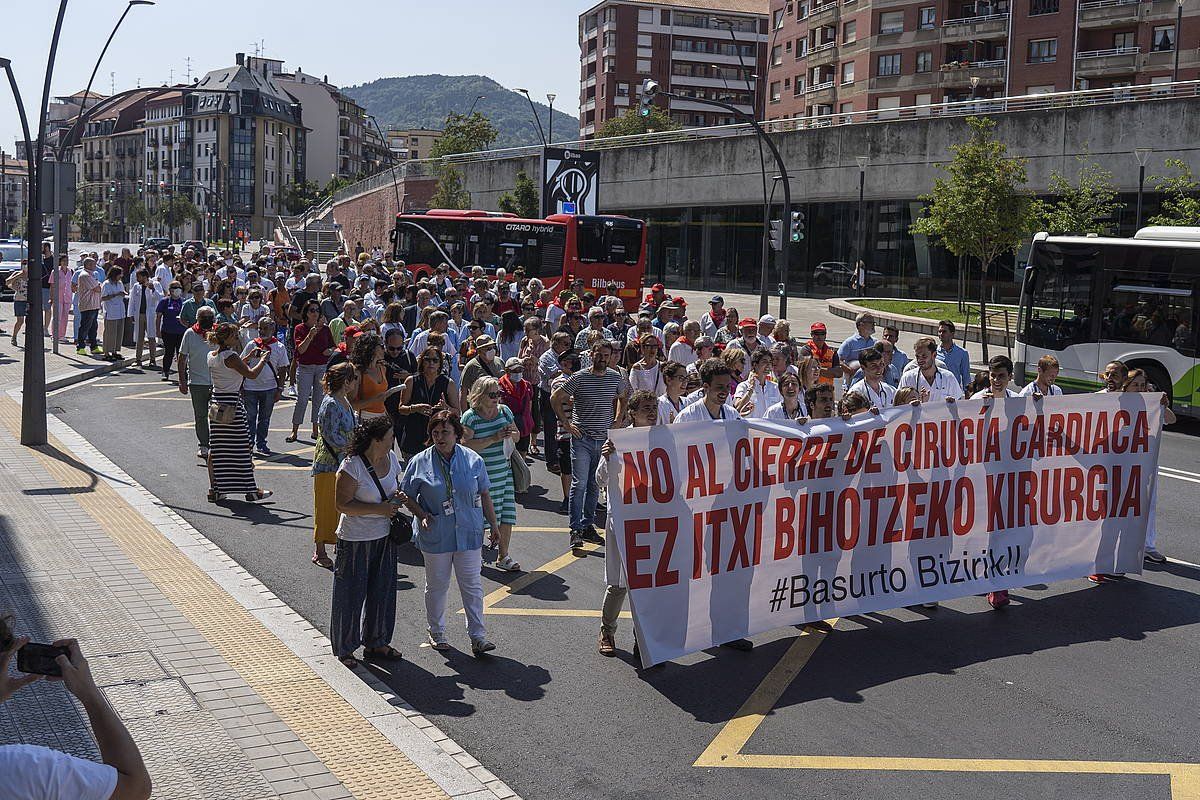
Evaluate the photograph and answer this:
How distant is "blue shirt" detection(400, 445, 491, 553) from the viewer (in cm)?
752

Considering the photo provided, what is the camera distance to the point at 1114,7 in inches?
2272

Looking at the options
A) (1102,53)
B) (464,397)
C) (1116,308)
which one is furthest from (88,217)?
(464,397)

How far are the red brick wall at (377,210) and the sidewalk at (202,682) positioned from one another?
5854 cm

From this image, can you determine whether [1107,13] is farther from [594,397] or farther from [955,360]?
[594,397]

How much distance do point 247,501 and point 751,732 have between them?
7015 mm

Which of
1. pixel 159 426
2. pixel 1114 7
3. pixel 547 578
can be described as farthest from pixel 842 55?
pixel 547 578

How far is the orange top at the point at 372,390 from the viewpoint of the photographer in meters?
10.9

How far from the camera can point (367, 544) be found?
741 centimetres

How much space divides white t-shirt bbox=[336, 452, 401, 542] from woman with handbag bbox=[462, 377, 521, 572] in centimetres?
214

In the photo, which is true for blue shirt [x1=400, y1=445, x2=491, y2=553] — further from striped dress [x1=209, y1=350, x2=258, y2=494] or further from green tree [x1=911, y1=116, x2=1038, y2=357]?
green tree [x1=911, y1=116, x2=1038, y2=357]

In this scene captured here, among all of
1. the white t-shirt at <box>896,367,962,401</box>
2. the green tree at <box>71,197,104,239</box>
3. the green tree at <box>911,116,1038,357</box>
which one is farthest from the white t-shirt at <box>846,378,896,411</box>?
the green tree at <box>71,197,104,239</box>

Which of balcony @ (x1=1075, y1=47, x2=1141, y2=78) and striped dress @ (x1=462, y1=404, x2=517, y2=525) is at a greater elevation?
balcony @ (x1=1075, y1=47, x2=1141, y2=78)

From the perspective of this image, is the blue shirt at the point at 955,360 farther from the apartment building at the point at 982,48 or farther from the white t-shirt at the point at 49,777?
the apartment building at the point at 982,48

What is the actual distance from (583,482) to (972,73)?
59.1 metres
